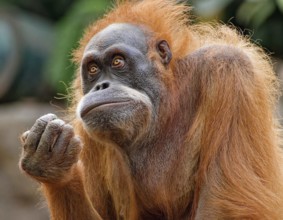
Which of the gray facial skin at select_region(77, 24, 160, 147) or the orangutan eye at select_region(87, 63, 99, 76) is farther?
the orangutan eye at select_region(87, 63, 99, 76)

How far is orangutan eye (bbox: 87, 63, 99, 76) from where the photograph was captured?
20.0 feet

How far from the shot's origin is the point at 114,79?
6.01m

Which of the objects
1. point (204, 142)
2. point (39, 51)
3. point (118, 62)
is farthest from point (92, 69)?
point (39, 51)

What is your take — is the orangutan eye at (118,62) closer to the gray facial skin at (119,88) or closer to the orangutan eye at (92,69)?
the gray facial skin at (119,88)

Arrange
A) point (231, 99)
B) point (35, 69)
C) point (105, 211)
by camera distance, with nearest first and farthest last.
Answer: point (231, 99), point (105, 211), point (35, 69)

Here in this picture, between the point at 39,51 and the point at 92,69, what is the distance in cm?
766

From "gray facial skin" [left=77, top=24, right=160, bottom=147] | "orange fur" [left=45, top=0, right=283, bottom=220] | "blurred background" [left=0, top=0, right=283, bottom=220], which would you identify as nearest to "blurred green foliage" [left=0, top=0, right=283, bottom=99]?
"blurred background" [left=0, top=0, right=283, bottom=220]

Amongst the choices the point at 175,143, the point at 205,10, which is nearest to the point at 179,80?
the point at 175,143

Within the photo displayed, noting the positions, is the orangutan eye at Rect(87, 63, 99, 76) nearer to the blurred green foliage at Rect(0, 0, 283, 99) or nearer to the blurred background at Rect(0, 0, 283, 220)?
the blurred background at Rect(0, 0, 283, 220)

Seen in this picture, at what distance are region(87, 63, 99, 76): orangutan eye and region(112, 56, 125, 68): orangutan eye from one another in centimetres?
13

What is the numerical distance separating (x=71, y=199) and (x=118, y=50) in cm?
111

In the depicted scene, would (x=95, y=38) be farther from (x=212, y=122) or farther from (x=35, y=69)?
(x=35, y=69)

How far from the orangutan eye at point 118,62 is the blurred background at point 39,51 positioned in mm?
2345

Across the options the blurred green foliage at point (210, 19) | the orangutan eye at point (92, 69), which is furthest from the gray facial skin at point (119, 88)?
the blurred green foliage at point (210, 19)
